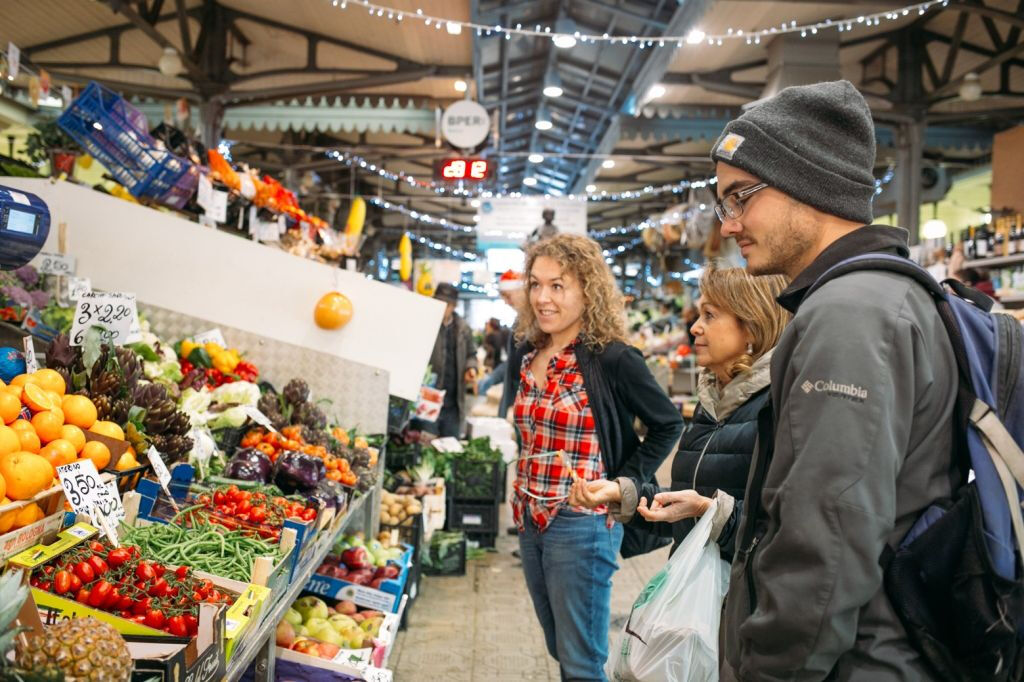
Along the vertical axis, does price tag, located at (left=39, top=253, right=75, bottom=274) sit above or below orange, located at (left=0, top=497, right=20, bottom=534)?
above

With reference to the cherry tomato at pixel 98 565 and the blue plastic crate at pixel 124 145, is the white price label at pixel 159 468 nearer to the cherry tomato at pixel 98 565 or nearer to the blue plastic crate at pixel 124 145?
the cherry tomato at pixel 98 565

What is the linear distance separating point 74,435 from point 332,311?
242 cm

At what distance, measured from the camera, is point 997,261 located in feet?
23.6

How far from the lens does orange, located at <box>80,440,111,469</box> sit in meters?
2.37

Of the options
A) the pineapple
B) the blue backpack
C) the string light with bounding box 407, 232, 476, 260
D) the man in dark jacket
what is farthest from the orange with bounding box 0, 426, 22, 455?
the string light with bounding box 407, 232, 476, 260

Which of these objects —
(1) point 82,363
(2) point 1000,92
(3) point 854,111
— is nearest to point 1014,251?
(2) point 1000,92

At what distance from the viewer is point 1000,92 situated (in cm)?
998

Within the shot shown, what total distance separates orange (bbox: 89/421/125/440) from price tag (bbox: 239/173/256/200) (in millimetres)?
3243

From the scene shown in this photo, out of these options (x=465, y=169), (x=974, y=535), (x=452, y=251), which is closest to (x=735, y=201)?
(x=974, y=535)

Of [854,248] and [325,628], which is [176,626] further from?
[325,628]

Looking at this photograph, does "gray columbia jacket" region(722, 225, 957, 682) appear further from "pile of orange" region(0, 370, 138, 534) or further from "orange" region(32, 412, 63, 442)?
"orange" region(32, 412, 63, 442)

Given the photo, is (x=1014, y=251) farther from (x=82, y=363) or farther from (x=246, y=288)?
(x=82, y=363)

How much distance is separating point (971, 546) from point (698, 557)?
766mm

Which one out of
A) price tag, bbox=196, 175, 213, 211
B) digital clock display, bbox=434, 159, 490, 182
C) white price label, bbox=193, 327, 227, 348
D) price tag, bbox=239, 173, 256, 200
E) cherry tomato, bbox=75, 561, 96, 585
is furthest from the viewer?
digital clock display, bbox=434, 159, 490, 182
